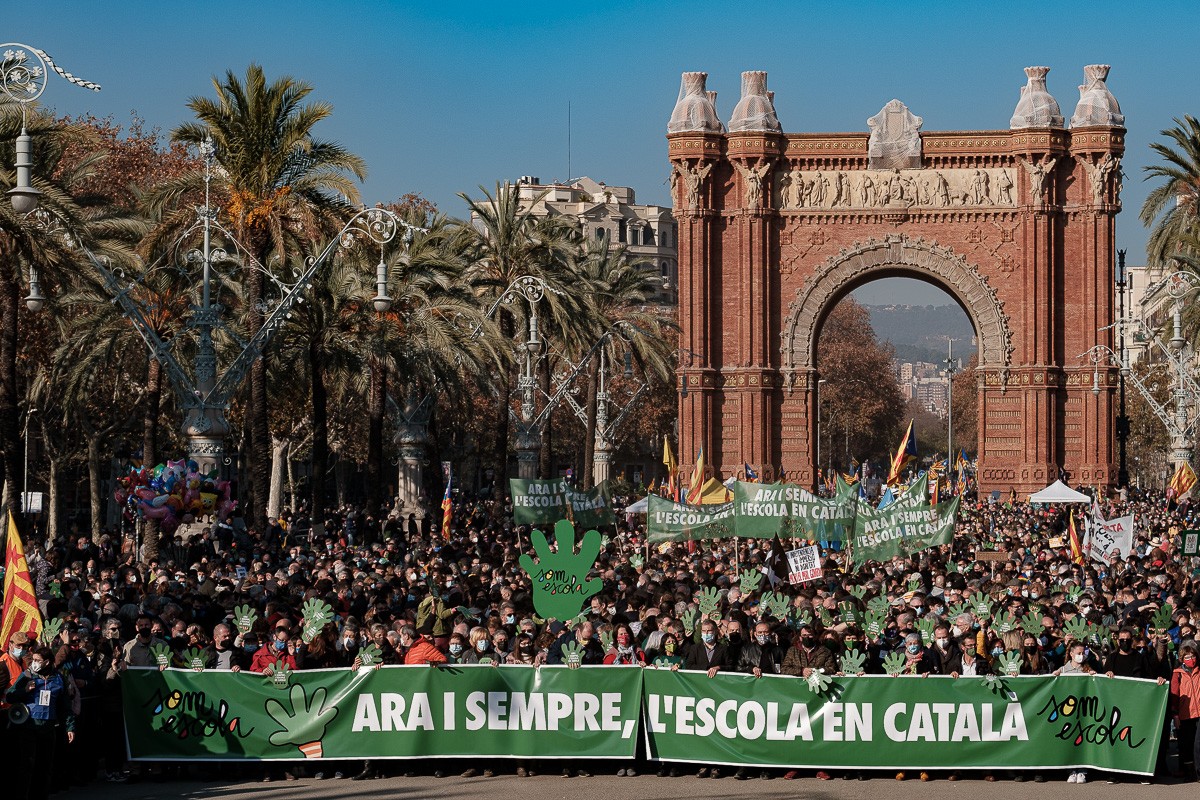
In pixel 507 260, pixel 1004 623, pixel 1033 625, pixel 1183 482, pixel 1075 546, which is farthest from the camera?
pixel 507 260

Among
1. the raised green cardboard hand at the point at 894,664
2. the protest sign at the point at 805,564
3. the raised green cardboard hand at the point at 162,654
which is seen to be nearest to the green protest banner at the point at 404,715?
the raised green cardboard hand at the point at 162,654

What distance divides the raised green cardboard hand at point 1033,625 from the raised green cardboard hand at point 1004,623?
117 mm

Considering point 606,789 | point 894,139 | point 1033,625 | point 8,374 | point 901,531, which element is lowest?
point 606,789

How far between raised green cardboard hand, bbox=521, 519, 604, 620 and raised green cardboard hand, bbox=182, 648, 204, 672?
11.3 feet

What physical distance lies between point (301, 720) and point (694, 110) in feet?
142

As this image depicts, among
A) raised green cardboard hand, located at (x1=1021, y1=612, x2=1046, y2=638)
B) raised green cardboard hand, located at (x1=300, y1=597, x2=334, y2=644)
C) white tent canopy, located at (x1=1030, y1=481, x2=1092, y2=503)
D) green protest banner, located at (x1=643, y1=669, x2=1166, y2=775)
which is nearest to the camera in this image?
green protest banner, located at (x1=643, y1=669, x2=1166, y2=775)

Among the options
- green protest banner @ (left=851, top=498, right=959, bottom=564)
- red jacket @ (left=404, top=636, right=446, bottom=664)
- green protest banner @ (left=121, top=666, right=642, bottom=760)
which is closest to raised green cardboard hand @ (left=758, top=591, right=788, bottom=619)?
green protest banner @ (left=121, top=666, right=642, bottom=760)

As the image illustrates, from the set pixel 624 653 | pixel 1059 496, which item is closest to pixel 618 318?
pixel 1059 496

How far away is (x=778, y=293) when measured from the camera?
187 ft

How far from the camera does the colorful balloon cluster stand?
27344 mm

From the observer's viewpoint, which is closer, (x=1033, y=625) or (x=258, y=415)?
(x=1033, y=625)

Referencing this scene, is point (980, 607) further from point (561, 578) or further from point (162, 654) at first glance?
point (162, 654)

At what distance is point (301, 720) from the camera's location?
15.7m

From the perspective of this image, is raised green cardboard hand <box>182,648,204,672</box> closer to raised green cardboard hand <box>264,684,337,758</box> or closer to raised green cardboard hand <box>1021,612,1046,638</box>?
raised green cardboard hand <box>264,684,337,758</box>
